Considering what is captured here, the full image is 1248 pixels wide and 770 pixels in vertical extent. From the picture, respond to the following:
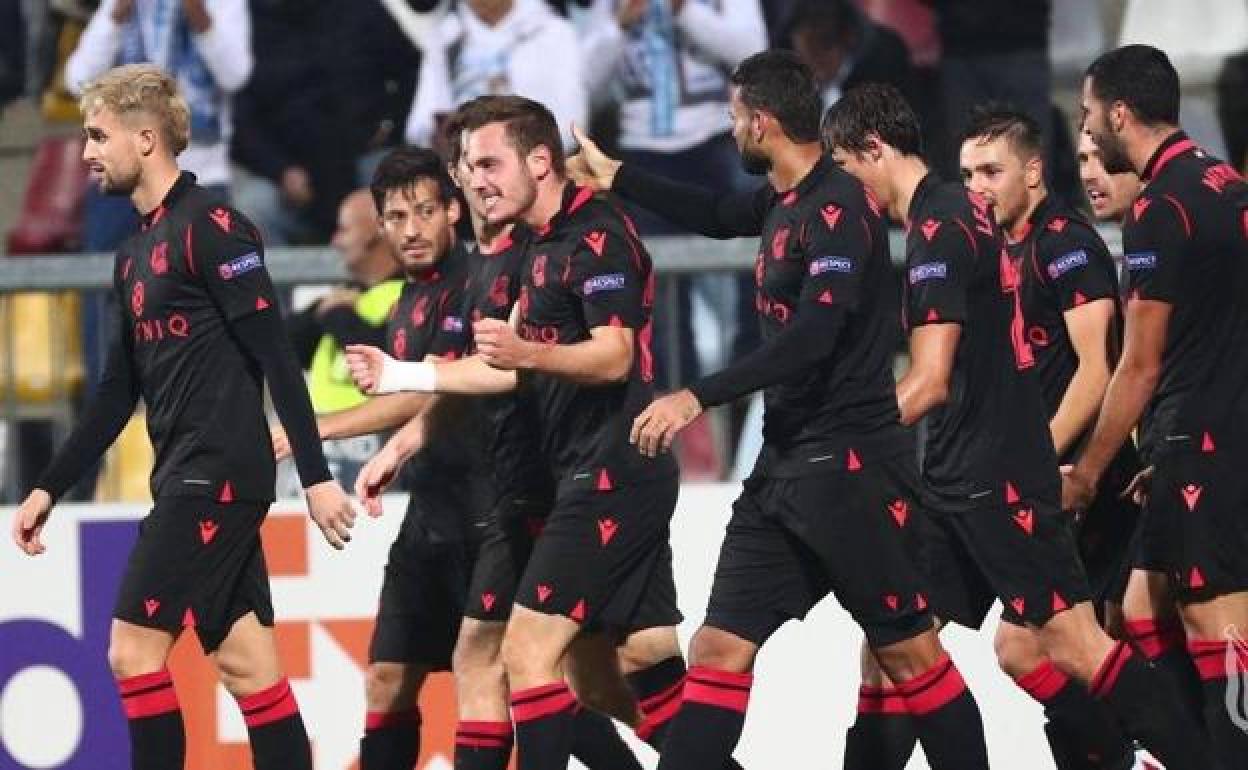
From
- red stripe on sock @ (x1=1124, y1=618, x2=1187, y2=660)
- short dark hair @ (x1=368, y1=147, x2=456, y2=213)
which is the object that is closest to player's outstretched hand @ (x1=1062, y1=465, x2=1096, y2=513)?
red stripe on sock @ (x1=1124, y1=618, x2=1187, y2=660)

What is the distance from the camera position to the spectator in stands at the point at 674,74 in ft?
35.2

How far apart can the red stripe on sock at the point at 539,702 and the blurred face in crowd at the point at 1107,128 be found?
2073 millimetres

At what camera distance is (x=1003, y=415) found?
7922 mm

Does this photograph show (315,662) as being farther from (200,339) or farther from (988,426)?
(988,426)

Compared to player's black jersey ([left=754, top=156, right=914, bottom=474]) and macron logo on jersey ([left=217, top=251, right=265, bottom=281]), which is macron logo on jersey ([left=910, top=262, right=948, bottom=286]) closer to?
player's black jersey ([left=754, top=156, right=914, bottom=474])

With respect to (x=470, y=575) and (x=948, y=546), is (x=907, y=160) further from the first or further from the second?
(x=470, y=575)

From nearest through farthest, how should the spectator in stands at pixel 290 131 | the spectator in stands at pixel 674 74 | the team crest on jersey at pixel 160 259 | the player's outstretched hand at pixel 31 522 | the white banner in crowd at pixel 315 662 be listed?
the team crest on jersey at pixel 160 259, the player's outstretched hand at pixel 31 522, the white banner in crowd at pixel 315 662, the spectator in stands at pixel 674 74, the spectator in stands at pixel 290 131

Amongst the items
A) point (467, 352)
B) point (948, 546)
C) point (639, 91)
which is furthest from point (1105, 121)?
point (639, 91)

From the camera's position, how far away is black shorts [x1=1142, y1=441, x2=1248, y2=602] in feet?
24.6

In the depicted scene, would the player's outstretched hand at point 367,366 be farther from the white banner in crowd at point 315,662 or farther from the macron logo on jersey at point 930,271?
the white banner in crowd at point 315,662

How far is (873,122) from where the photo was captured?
26.0 feet

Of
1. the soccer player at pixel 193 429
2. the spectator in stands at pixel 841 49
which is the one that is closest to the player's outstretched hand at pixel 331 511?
the soccer player at pixel 193 429

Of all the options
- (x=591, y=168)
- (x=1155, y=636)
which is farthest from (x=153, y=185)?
(x=1155, y=636)

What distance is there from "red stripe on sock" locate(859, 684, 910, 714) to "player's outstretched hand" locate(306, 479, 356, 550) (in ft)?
5.44
